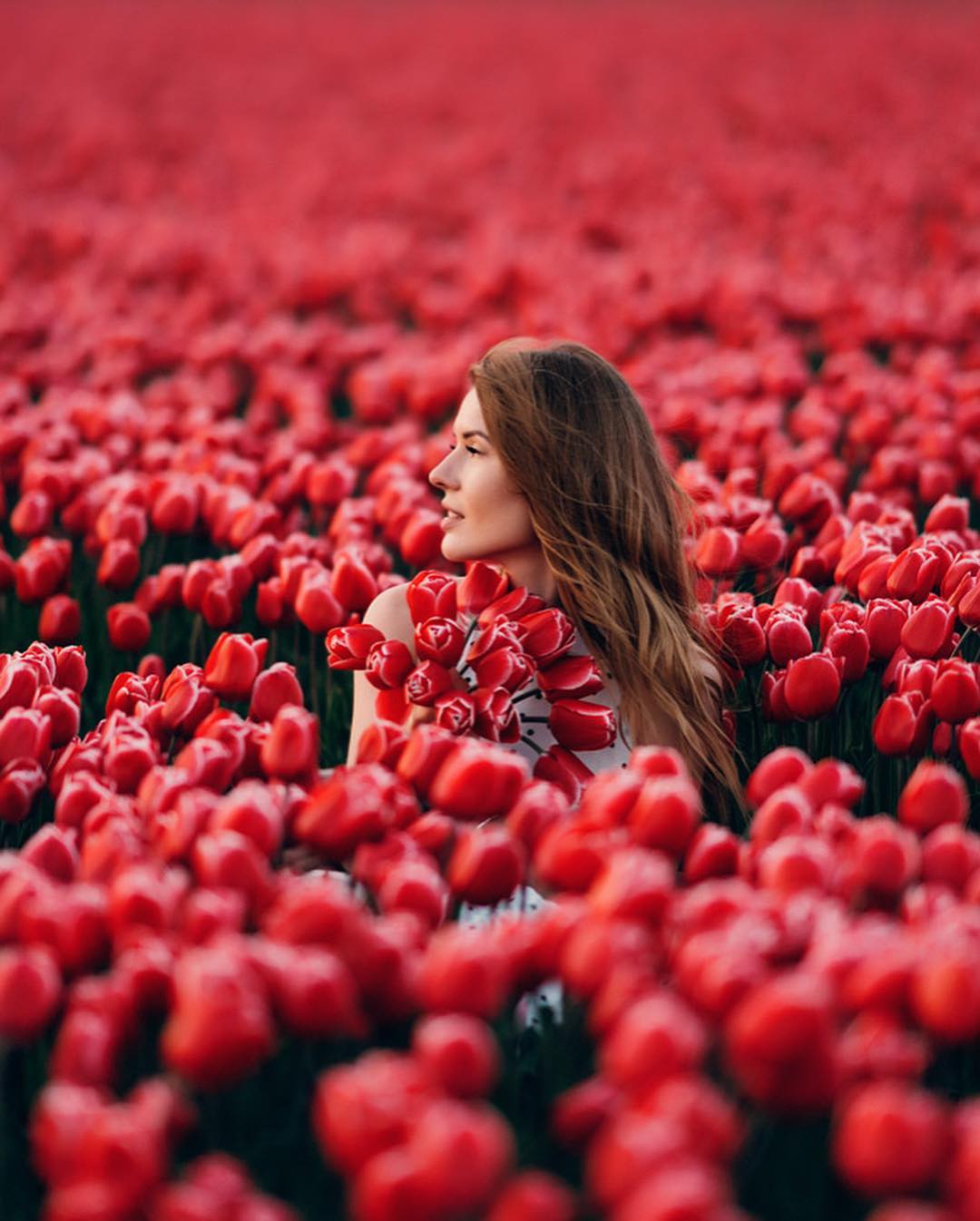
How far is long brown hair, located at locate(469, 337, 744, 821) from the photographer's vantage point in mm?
2611

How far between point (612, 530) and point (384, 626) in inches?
16.6

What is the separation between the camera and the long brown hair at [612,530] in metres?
→ 2.61

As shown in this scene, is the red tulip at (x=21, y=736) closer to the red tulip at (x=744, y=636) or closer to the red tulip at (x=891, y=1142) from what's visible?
the red tulip at (x=744, y=636)

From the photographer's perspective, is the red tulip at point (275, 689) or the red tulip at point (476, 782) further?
the red tulip at point (275, 689)

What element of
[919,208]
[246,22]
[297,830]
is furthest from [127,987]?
[246,22]

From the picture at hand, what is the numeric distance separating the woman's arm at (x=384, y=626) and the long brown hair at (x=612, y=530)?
0.25m

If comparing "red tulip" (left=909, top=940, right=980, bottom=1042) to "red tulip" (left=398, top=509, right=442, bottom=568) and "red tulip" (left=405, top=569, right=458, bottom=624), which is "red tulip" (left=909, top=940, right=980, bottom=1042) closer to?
"red tulip" (left=405, top=569, right=458, bottom=624)

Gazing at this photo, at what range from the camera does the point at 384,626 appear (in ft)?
8.52

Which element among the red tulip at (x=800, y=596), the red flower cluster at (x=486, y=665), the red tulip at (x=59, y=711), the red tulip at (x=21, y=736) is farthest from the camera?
the red tulip at (x=800, y=596)

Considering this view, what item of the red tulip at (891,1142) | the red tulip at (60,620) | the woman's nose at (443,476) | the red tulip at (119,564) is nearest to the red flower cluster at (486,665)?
the woman's nose at (443,476)

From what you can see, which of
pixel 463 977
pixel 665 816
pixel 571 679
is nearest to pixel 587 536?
pixel 571 679

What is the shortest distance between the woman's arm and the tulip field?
0.05 metres

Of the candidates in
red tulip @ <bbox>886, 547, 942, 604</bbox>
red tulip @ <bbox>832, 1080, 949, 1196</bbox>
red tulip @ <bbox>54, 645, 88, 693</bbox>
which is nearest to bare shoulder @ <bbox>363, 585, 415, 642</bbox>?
red tulip @ <bbox>54, 645, 88, 693</bbox>

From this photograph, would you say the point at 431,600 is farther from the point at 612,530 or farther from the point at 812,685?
the point at 812,685
